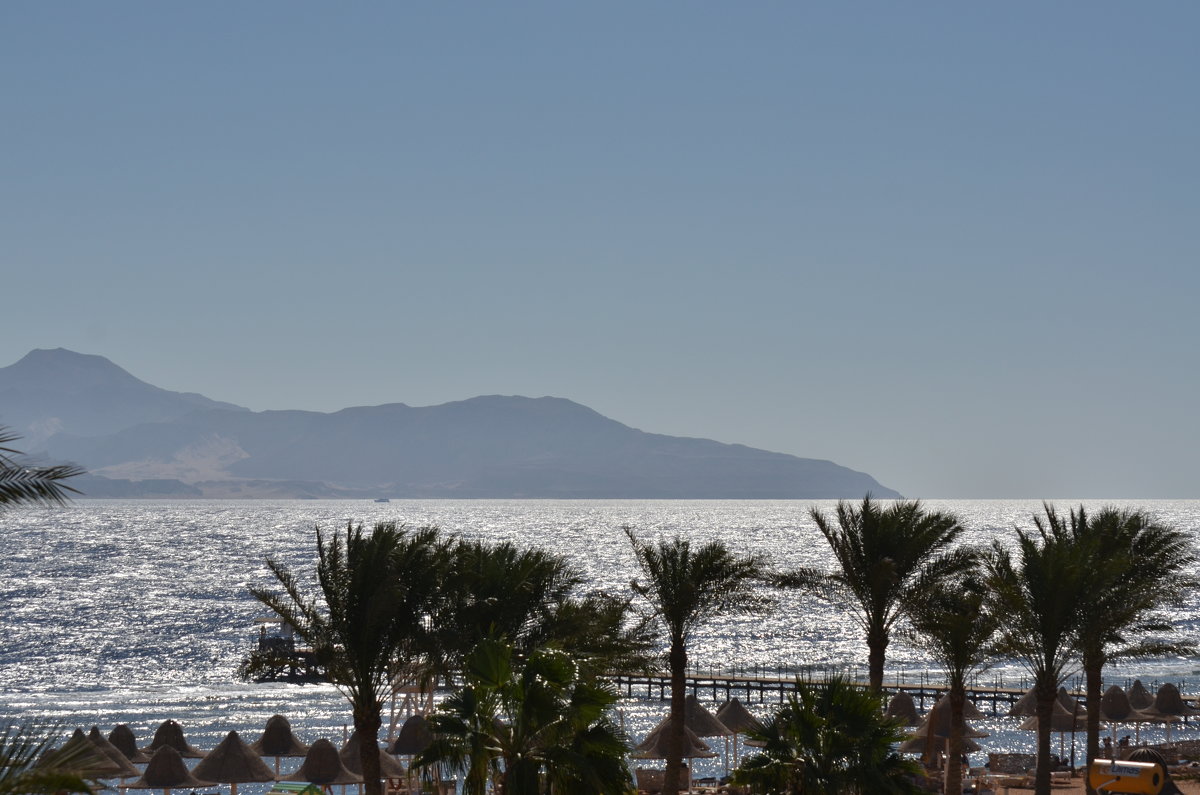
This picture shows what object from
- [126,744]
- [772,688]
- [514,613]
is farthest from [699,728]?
[772,688]

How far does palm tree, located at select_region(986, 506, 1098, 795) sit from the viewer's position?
2456cm

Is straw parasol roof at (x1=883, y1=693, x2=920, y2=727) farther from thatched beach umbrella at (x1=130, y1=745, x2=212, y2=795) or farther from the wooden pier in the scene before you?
thatched beach umbrella at (x1=130, y1=745, x2=212, y2=795)

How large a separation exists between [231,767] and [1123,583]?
2243 centimetres

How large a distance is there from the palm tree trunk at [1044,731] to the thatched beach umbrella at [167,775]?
67.0 feet

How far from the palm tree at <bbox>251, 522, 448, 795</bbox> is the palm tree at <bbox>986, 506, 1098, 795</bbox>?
36.8 ft

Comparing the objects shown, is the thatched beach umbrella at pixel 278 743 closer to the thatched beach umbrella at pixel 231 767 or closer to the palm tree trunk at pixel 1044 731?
the thatched beach umbrella at pixel 231 767

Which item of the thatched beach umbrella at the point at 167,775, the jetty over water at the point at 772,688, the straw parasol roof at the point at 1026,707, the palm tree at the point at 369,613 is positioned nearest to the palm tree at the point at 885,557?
the palm tree at the point at 369,613

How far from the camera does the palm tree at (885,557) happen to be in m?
26.7

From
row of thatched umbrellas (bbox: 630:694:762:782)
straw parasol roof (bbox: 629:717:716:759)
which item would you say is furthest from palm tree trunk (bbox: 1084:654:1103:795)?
straw parasol roof (bbox: 629:717:716:759)

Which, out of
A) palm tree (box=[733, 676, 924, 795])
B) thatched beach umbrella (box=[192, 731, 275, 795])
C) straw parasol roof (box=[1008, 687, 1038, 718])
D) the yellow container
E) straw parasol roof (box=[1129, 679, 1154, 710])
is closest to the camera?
palm tree (box=[733, 676, 924, 795])

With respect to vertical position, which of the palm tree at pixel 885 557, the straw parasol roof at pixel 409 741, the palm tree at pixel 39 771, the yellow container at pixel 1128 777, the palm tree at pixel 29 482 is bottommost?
the straw parasol roof at pixel 409 741

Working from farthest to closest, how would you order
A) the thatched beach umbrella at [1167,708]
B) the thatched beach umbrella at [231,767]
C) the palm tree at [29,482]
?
the thatched beach umbrella at [1167,708]
the thatched beach umbrella at [231,767]
the palm tree at [29,482]

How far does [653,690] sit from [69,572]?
101 m

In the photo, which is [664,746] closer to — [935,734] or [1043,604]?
[935,734]
